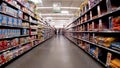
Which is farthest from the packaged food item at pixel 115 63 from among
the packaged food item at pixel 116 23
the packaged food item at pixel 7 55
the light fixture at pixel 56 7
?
the light fixture at pixel 56 7

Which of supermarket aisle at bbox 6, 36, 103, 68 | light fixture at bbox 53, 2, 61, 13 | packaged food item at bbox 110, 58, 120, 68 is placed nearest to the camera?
packaged food item at bbox 110, 58, 120, 68

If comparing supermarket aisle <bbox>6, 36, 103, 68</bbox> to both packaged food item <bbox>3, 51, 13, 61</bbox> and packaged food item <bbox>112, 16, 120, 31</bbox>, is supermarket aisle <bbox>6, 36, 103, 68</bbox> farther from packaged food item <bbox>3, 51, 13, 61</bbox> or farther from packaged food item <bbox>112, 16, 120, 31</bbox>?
packaged food item <bbox>112, 16, 120, 31</bbox>

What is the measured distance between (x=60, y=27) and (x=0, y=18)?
40367 millimetres

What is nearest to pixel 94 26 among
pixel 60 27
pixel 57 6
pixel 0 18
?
pixel 0 18

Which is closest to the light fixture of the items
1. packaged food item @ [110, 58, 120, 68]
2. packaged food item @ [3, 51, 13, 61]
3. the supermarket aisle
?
the supermarket aisle

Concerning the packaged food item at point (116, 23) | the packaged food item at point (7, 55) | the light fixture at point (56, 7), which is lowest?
the packaged food item at point (7, 55)

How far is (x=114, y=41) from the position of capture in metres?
2.96

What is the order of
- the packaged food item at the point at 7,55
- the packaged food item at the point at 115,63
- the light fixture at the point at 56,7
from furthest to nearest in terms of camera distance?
the light fixture at the point at 56,7 → the packaged food item at the point at 7,55 → the packaged food item at the point at 115,63

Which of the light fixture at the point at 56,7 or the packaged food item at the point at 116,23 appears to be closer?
the packaged food item at the point at 116,23

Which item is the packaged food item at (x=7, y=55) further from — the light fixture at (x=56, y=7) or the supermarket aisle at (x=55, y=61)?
the light fixture at (x=56, y=7)

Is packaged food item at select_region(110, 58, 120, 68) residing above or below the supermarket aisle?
above

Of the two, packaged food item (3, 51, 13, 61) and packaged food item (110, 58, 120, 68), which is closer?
packaged food item (110, 58, 120, 68)

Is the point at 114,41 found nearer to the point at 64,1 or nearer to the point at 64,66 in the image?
the point at 64,66

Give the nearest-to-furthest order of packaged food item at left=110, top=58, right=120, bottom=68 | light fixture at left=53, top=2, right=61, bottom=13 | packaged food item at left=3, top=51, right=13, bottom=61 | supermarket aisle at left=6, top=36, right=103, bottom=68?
packaged food item at left=110, top=58, right=120, bottom=68 < packaged food item at left=3, top=51, right=13, bottom=61 < supermarket aisle at left=6, top=36, right=103, bottom=68 < light fixture at left=53, top=2, right=61, bottom=13
